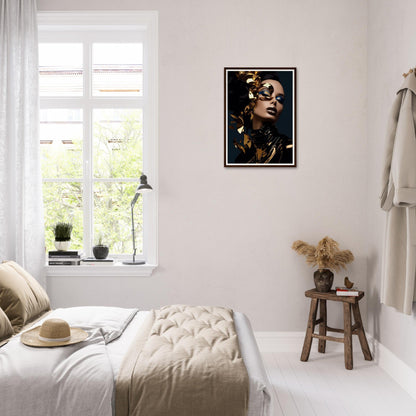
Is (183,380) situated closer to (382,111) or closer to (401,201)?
(401,201)

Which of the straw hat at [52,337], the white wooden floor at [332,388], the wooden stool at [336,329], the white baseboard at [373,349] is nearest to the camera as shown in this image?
the straw hat at [52,337]

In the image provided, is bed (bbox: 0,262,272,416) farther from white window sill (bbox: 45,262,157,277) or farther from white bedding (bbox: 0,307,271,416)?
white window sill (bbox: 45,262,157,277)

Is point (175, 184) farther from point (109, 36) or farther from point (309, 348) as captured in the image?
point (309, 348)

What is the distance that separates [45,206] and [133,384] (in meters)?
2.35

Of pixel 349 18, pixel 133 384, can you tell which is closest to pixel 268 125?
pixel 349 18

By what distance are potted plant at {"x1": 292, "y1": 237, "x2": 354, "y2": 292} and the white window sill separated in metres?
1.17

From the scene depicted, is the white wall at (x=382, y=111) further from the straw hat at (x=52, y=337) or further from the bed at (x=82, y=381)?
the straw hat at (x=52, y=337)

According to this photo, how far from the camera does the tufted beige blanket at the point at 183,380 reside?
165 cm


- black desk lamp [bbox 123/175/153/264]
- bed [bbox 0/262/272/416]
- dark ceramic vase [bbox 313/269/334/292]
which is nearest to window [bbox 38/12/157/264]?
black desk lamp [bbox 123/175/153/264]

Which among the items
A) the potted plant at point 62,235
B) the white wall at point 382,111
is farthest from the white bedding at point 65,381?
the potted plant at point 62,235

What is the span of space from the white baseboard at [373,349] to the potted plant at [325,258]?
19.9 inches

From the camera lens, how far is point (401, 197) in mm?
2496

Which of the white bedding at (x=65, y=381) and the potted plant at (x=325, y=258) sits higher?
the potted plant at (x=325, y=258)

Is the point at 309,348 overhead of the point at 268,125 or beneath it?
beneath
